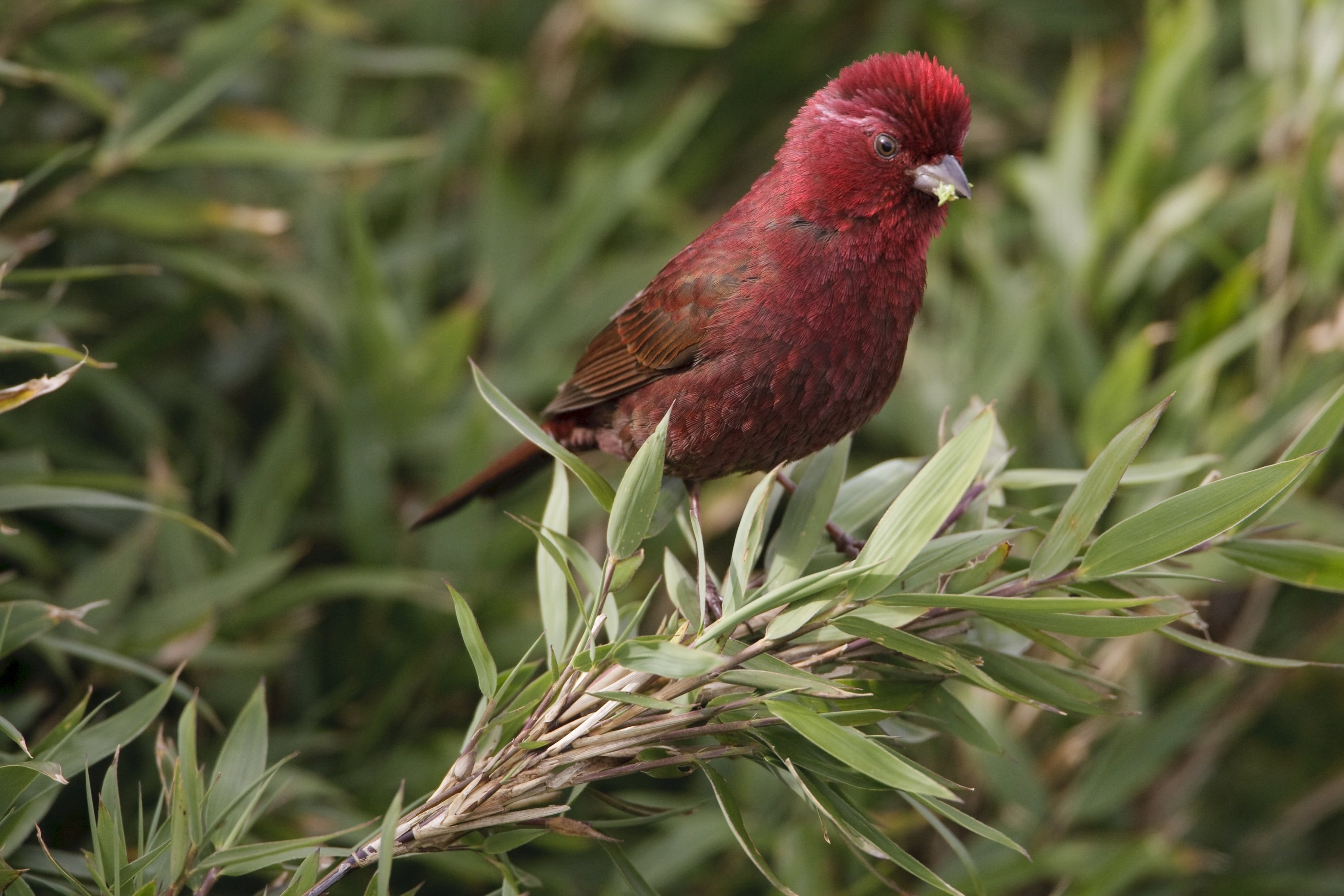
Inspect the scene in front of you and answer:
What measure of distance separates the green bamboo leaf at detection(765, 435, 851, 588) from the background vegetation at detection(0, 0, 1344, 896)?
0.97 meters

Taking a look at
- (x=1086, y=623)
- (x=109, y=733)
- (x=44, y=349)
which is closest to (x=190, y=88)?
(x=44, y=349)

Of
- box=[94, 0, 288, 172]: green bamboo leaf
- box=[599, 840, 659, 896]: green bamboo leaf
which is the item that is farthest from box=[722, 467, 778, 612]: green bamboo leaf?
box=[94, 0, 288, 172]: green bamboo leaf

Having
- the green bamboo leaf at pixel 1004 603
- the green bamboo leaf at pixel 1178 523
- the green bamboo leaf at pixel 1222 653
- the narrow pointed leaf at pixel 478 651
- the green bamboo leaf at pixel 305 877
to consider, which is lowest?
the green bamboo leaf at pixel 305 877

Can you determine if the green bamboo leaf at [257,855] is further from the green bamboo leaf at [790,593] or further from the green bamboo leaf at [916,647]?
the green bamboo leaf at [916,647]

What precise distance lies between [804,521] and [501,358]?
Result: 201 centimetres

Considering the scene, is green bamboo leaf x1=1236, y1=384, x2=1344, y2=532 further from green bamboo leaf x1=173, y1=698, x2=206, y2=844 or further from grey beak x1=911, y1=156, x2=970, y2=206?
green bamboo leaf x1=173, y1=698, x2=206, y2=844

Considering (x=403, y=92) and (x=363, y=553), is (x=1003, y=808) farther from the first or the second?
(x=403, y=92)

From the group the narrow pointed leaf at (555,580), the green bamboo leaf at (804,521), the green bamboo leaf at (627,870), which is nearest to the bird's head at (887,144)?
the green bamboo leaf at (804,521)

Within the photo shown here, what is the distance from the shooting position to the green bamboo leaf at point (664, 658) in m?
1.43

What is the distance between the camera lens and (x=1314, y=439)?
176 cm

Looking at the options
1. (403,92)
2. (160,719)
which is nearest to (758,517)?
(160,719)

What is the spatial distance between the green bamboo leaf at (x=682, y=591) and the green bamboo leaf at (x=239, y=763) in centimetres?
Answer: 61

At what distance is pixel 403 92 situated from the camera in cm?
423

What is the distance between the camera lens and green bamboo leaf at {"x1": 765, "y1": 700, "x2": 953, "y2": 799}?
1.44 metres
